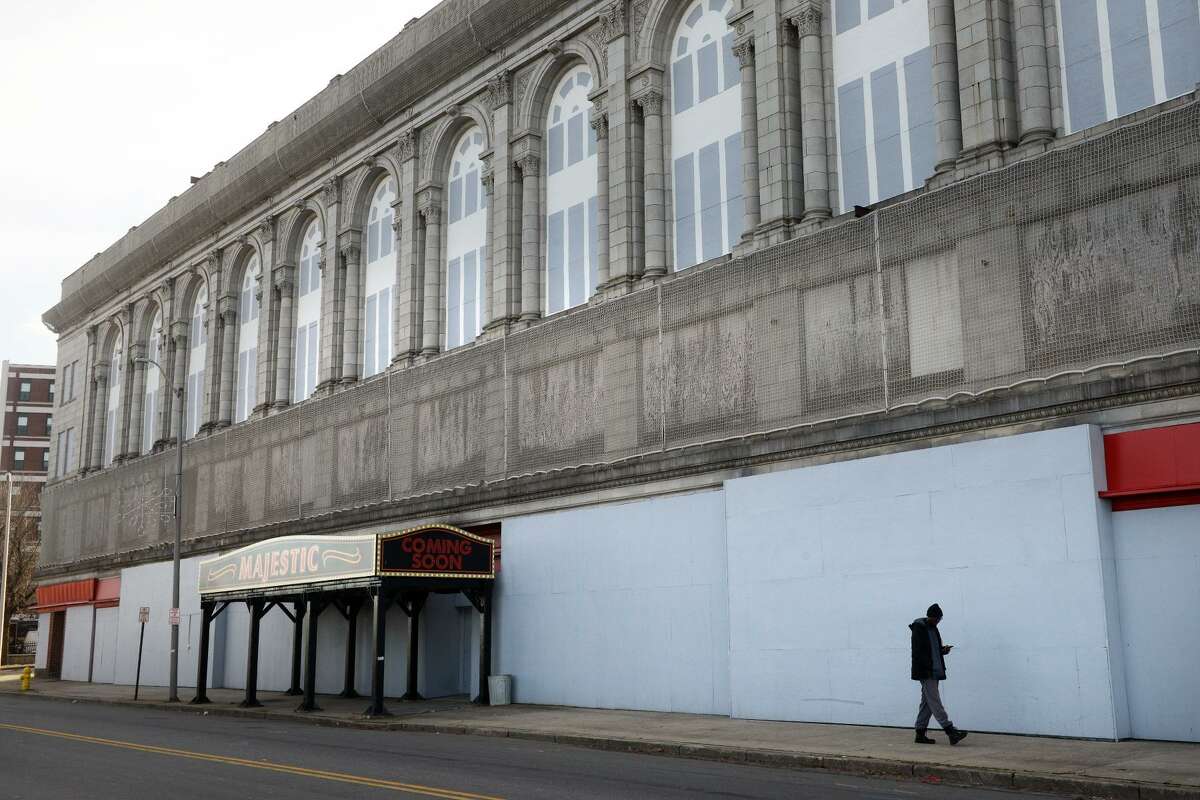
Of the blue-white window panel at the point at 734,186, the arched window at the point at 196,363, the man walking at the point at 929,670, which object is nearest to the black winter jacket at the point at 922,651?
the man walking at the point at 929,670

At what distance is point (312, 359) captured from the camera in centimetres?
4050

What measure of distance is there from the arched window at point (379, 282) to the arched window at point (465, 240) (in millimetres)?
2922

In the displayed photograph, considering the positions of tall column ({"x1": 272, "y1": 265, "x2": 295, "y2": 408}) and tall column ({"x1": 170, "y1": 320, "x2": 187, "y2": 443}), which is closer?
tall column ({"x1": 272, "y1": 265, "x2": 295, "y2": 408})

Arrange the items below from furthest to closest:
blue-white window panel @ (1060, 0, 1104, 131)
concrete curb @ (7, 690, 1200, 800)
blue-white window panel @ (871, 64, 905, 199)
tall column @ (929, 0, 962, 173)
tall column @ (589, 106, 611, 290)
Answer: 1. tall column @ (589, 106, 611, 290)
2. blue-white window panel @ (871, 64, 905, 199)
3. tall column @ (929, 0, 962, 173)
4. blue-white window panel @ (1060, 0, 1104, 131)
5. concrete curb @ (7, 690, 1200, 800)

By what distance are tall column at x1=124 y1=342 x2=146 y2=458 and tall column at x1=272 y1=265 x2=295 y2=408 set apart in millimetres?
13833

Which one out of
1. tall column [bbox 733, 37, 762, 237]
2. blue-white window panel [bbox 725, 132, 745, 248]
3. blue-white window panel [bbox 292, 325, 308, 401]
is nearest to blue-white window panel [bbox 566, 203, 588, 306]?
blue-white window panel [bbox 725, 132, 745, 248]

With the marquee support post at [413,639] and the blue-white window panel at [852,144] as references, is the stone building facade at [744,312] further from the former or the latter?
the marquee support post at [413,639]

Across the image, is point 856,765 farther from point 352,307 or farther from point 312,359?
point 312,359

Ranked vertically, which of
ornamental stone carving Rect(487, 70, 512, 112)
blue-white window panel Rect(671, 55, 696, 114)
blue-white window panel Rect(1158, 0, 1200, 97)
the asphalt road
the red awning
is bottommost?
the asphalt road

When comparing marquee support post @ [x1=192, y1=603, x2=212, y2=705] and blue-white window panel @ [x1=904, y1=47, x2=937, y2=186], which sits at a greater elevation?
blue-white window panel @ [x1=904, y1=47, x2=937, y2=186]

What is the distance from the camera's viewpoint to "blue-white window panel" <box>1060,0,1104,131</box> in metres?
19.4

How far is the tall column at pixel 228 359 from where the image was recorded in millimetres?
45000

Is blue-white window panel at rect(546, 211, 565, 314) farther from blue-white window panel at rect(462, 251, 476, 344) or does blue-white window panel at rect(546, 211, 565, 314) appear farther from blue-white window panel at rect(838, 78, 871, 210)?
blue-white window panel at rect(838, 78, 871, 210)

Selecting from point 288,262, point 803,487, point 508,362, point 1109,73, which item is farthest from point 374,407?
point 1109,73
